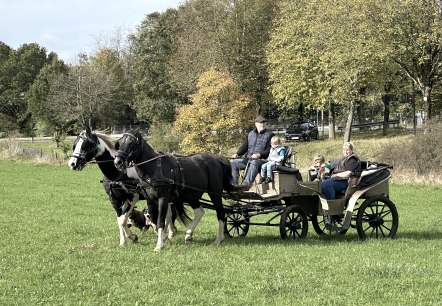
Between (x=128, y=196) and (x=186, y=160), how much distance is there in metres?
1.35

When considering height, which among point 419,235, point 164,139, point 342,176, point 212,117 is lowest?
point 419,235

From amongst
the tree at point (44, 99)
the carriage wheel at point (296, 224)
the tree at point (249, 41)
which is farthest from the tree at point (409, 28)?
the tree at point (44, 99)

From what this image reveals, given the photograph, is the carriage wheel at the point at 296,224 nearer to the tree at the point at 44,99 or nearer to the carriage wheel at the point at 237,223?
the carriage wheel at the point at 237,223

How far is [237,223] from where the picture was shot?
1181 centimetres

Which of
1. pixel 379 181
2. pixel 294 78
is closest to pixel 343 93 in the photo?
pixel 294 78

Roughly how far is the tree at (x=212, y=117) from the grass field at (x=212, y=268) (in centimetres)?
2703

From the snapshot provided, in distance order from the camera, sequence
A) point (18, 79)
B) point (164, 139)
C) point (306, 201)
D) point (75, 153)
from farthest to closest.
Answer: point (18, 79)
point (164, 139)
point (306, 201)
point (75, 153)

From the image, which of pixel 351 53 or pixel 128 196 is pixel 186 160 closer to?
pixel 128 196

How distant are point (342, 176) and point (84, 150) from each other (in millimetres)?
5165

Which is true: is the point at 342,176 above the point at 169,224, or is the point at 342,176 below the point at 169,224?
above

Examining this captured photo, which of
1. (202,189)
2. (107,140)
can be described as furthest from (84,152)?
(202,189)

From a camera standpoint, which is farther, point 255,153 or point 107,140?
point 255,153

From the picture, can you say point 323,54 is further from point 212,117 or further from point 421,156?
point 421,156

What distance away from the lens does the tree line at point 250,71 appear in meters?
35.1
